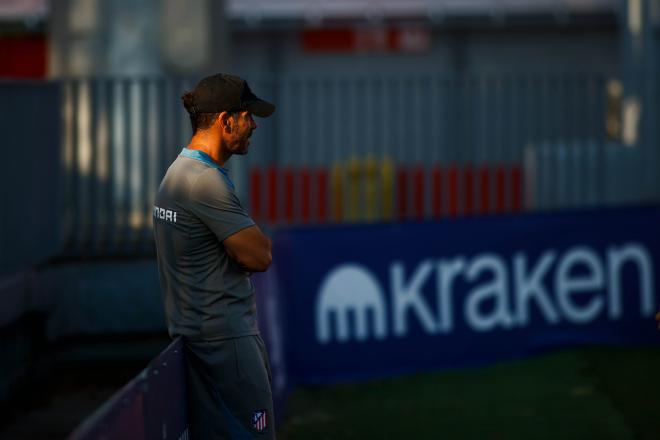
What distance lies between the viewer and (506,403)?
311 inches

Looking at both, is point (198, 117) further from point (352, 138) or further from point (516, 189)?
point (352, 138)

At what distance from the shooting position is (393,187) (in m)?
13.7

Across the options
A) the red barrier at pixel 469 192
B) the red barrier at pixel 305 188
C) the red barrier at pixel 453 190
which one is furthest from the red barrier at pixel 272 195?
the red barrier at pixel 469 192

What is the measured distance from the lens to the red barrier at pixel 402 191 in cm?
1256

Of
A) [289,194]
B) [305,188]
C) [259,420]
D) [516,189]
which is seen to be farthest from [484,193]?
[259,420]

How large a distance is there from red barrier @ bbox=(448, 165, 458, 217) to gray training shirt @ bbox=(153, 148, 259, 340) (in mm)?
7173

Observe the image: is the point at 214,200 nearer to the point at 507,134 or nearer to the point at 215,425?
the point at 215,425

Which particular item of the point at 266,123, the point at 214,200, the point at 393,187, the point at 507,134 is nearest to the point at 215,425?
the point at 214,200

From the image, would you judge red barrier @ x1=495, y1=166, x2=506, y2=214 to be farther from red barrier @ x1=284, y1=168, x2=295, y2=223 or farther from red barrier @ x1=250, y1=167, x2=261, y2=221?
red barrier @ x1=250, y1=167, x2=261, y2=221

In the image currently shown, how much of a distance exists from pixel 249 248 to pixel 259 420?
2.02 ft

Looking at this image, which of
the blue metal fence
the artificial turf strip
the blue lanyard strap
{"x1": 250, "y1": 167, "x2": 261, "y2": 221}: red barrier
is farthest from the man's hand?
{"x1": 250, "y1": 167, "x2": 261, "y2": 221}: red barrier

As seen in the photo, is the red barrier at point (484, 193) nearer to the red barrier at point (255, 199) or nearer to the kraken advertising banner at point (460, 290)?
the kraken advertising banner at point (460, 290)

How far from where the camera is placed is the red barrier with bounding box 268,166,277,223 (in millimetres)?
11219

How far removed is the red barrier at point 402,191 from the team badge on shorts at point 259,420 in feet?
27.8
